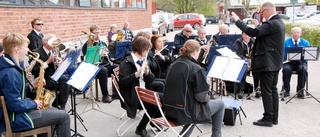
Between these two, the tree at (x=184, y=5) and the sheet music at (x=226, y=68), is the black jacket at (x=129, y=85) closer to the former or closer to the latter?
the sheet music at (x=226, y=68)

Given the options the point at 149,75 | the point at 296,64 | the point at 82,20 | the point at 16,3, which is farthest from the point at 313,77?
the point at 16,3

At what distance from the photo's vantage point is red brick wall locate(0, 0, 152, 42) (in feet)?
21.9

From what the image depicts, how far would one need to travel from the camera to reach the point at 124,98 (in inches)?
181

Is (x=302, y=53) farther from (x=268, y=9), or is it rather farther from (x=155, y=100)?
(x=155, y=100)

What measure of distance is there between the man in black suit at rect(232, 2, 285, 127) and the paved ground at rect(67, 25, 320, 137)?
312mm

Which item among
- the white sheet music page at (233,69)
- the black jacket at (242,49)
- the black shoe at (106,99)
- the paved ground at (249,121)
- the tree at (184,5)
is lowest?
the paved ground at (249,121)

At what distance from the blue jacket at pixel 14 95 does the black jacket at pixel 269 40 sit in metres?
3.28

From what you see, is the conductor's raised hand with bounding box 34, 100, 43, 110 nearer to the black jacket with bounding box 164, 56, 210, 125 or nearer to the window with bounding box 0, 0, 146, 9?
the black jacket with bounding box 164, 56, 210, 125

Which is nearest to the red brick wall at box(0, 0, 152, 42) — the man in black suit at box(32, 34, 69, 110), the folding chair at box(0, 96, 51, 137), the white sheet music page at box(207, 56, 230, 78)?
the man in black suit at box(32, 34, 69, 110)

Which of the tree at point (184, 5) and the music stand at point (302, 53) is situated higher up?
the tree at point (184, 5)

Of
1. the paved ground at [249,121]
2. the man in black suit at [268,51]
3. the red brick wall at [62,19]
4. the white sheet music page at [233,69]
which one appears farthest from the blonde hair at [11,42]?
the red brick wall at [62,19]

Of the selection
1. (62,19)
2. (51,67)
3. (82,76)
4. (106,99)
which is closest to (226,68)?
(82,76)

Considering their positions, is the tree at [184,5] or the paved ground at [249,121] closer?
the paved ground at [249,121]

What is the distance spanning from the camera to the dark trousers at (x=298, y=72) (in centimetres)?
693
